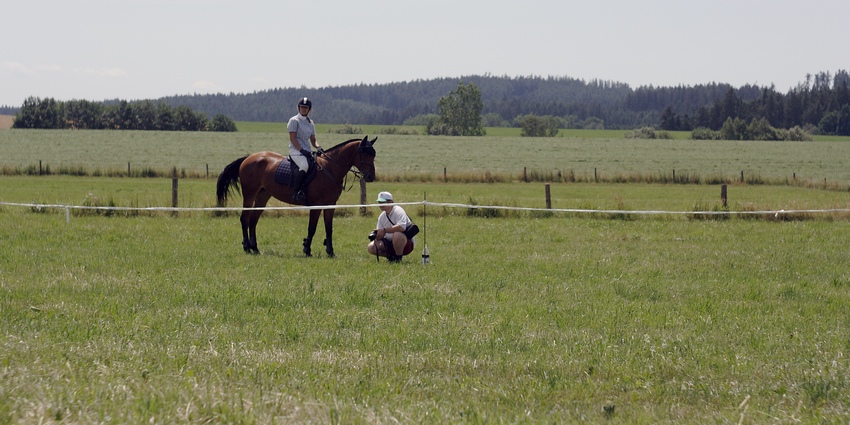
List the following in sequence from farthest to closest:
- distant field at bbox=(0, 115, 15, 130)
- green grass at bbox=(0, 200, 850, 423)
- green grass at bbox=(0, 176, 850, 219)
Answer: distant field at bbox=(0, 115, 15, 130) → green grass at bbox=(0, 176, 850, 219) → green grass at bbox=(0, 200, 850, 423)

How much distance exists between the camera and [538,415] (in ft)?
19.2

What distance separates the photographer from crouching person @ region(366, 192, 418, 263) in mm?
14906

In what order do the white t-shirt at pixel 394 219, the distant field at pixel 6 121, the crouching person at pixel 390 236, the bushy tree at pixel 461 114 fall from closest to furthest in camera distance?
1. the crouching person at pixel 390 236
2. the white t-shirt at pixel 394 219
3. the distant field at pixel 6 121
4. the bushy tree at pixel 461 114

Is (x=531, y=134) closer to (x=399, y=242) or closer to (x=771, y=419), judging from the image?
(x=399, y=242)

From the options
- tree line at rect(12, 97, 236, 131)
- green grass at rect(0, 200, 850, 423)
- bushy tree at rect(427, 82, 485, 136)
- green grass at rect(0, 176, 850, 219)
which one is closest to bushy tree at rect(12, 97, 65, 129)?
tree line at rect(12, 97, 236, 131)

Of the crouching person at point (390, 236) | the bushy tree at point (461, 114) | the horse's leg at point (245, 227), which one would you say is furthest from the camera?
the bushy tree at point (461, 114)

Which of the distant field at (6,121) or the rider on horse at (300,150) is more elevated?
the distant field at (6,121)

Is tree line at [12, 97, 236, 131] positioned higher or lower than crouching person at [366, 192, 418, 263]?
higher

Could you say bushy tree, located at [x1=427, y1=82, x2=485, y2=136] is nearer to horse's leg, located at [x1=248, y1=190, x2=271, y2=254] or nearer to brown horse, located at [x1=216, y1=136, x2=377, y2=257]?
horse's leg, located at [x1=248, y1=190, x2=271, y2=254]

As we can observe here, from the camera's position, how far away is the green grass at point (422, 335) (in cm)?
575

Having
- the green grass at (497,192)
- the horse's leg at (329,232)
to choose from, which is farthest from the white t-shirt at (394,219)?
the green grass at (497,192)

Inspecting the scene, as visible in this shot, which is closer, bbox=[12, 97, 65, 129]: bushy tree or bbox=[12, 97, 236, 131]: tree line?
bbox=[12, 97, 65, 129]: bushy tree

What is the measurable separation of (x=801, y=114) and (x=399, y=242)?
152 metres

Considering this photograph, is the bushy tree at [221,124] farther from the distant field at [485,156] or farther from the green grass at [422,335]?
the green grass at [422,335]
